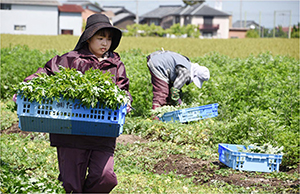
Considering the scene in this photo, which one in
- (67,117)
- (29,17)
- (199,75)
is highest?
(29,17)

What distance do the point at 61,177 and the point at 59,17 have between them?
56271 mm

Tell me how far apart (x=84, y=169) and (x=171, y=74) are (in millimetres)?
4185

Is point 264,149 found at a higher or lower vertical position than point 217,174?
higher

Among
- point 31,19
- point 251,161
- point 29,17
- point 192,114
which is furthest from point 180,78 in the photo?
point 29,17

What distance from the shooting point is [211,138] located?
6.36 m

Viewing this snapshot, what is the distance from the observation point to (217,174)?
506 centimetres

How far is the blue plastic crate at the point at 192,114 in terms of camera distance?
702cm

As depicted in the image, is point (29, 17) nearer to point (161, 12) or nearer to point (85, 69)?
point (161, 12)

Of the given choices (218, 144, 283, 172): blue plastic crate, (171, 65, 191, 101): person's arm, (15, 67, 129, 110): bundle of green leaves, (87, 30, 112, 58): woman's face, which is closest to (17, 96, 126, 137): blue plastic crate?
(15, 67, 129, 110): bundle of green leaves

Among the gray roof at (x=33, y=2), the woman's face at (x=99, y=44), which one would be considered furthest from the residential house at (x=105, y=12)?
the woman's face at (x=99, y=44)

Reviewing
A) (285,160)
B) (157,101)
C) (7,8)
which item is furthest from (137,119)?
(7,8)

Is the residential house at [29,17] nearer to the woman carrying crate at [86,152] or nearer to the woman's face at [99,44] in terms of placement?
the woman's face at [99,44]

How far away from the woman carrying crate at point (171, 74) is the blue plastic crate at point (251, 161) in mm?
2300

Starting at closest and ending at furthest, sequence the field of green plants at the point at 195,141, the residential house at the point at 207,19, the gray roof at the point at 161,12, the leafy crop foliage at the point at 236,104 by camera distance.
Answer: the field of green plants at the point at 195,141 → the leafy crop foliage at the point at 236,104 → the residential house at the point at 207,19 → the gray roof at the point at 161,12
